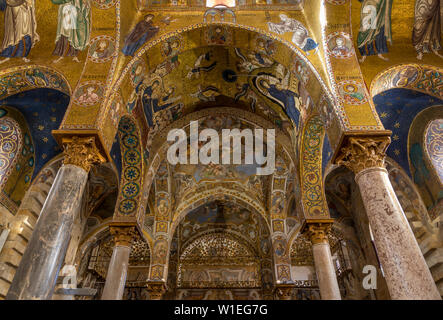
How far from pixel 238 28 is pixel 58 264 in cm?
616

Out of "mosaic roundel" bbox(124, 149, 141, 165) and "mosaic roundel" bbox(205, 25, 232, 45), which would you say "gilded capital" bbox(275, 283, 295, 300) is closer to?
"mosaic roundel" bbox(124, 149, 141, 165)

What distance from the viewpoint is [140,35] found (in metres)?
7.16

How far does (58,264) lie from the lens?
4426 mm

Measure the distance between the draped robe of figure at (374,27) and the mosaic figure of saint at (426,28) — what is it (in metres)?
0.58

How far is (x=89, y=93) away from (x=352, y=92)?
17.4 ft

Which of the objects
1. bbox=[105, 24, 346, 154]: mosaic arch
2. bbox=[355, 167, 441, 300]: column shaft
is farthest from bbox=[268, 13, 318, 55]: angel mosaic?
bbox=[355, 167, 441, 300]: column shaft

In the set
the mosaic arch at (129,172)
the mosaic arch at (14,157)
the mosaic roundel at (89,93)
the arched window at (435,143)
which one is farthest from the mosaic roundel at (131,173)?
the arched window at (435,143)

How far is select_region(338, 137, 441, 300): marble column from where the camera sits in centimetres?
407

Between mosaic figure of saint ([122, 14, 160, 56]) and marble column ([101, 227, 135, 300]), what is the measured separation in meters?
4.38

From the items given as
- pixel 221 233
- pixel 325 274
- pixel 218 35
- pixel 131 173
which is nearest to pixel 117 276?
pixel 131 173

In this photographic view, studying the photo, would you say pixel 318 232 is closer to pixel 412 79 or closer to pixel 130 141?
pixel 412 79

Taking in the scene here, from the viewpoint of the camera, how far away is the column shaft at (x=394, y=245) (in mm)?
4043

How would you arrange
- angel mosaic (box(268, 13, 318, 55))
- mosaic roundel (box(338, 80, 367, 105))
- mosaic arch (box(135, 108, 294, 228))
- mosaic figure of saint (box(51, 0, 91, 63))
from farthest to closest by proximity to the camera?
mosaic arch (box(135, 108, 294, 228)) < angel mosaic (box(268, 13, 318, 55)) < mosaic figure of saint (box(51, 0, 91, 63)) < mosaic roundel (box(338, 80, 367, 105))
